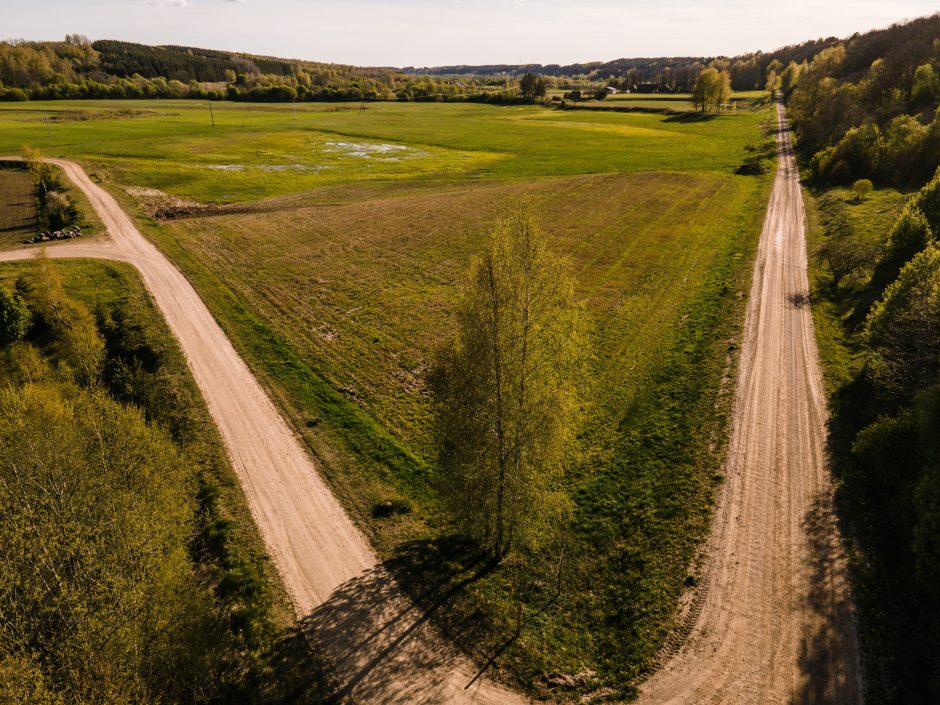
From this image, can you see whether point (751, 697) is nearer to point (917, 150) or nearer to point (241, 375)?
point (241, 375)

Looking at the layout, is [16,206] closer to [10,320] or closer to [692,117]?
[10,320]

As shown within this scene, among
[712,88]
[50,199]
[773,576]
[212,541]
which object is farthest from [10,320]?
[712,88]

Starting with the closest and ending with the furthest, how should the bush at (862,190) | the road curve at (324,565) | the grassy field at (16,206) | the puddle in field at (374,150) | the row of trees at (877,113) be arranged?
1. the road curve at (324,565)
2. the grassy field at (16,206)
3. the bush at (862,190)
4. the row of trees at (877,113)
5. the puddle in field at (374,150)

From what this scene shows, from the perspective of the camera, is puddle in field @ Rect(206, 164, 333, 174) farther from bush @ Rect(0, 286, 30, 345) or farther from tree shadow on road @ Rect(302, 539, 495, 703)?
tree shadow on road @ Rect(302, 539, 495, 703)

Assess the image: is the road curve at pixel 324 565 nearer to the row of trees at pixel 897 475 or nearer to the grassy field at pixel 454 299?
the grassy field at pixel 454 299

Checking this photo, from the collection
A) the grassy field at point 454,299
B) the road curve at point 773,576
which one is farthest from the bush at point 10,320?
the road curve at point 773,576

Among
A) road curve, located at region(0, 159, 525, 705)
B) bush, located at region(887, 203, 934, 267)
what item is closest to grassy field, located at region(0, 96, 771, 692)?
road curve, located at region(0, 159, 525, 705)

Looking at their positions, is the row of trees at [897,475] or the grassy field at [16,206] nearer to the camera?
the row of trees at [897,475]
